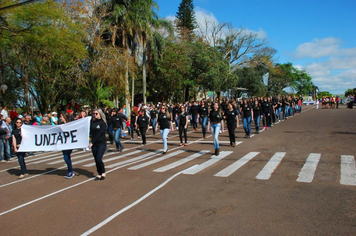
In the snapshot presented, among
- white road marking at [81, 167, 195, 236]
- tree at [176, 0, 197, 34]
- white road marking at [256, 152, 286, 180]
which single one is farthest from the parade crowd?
tree at [176, 0, 197, 34]

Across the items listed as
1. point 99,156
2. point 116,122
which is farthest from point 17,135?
point 116,122

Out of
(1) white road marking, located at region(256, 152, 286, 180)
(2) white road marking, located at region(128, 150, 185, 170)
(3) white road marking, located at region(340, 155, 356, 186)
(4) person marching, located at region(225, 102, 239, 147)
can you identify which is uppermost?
(4) person marching, located at region(225, 102, 239, 147)

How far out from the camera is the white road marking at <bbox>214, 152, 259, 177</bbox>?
8.57 metres

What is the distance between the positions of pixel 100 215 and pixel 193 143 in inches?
375

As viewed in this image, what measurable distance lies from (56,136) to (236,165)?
5402 mm

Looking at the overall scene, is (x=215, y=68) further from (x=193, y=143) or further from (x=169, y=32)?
(x=193, y=143)

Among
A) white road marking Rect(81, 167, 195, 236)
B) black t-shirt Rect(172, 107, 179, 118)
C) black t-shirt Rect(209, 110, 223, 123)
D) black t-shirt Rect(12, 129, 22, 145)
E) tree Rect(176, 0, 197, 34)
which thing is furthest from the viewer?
tree Rect(176, 0, 197, 34)

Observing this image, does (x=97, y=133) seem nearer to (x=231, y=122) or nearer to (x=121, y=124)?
(x=121, y=124)

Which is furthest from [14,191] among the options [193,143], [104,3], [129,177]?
[104,3]

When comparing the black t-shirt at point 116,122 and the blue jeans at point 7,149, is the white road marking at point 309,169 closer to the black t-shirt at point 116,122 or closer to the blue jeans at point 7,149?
the black t-shirt at point 116,122

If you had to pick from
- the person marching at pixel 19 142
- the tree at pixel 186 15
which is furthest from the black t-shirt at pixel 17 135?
the tree at pixel 186 15

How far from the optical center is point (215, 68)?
4103 centimetres

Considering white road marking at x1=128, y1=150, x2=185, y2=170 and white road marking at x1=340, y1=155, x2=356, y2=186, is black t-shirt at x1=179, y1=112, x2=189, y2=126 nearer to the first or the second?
white road marking at x1=128, y1=150, x2=185, y2=170

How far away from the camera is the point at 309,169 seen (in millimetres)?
8672
